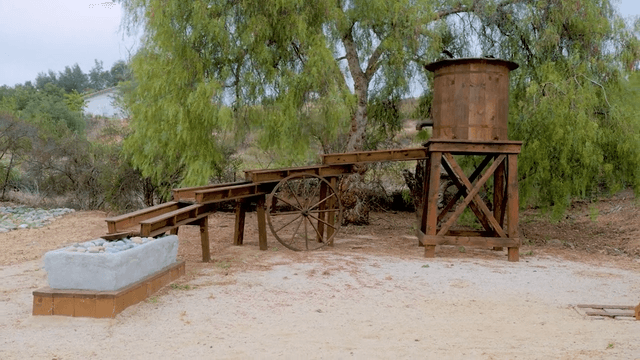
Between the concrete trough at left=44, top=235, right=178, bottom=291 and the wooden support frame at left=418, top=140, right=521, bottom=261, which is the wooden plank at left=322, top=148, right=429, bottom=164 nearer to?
the wooden support frame at left=418, top=140, right=521, bottom=261

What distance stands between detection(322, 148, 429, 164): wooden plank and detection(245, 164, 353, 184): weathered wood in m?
0.23

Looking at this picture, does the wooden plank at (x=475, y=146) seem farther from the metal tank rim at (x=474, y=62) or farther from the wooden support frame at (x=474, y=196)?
the metal tank rim at (x=474, y=62)

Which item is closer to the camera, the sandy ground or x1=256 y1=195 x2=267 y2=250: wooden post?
the sandy ground

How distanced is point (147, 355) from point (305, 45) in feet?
28.1

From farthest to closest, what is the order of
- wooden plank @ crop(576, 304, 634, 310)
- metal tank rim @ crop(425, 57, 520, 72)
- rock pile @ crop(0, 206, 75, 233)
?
1. rock pile @ crop(0, 206, 75, 233)
2. metal tank rim @ crop(425, 57, 520, 72)
3. wooden plank @ crop(576, 304, 634, 310)

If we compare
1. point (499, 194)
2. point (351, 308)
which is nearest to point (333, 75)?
point (499, 194)

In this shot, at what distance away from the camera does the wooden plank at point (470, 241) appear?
11.0 metres

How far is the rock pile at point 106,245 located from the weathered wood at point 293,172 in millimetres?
3695

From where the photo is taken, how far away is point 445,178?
17984 mm

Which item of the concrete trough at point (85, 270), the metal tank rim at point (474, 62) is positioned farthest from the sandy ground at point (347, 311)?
the metal tank rim at point (474, 62)

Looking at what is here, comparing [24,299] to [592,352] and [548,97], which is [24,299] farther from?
[548,97]

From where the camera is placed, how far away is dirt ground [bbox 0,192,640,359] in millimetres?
5574

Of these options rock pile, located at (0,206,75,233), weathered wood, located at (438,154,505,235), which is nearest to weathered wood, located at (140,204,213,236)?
weathered wood, located at (438,154,505,235)

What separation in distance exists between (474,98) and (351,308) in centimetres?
543
